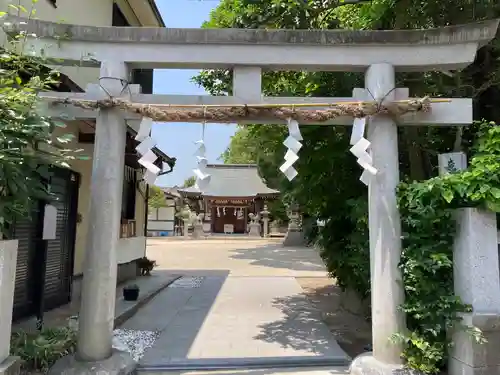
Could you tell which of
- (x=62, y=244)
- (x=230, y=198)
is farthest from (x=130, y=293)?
(x=230, y=198)

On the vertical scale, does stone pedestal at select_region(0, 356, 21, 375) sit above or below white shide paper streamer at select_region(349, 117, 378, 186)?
below

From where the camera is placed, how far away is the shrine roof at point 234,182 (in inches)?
1474

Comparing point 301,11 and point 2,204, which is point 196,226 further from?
point 2,204

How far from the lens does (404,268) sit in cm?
411

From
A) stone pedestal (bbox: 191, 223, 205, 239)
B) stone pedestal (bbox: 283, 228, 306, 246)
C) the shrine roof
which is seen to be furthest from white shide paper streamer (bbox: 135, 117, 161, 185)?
the shrine roof

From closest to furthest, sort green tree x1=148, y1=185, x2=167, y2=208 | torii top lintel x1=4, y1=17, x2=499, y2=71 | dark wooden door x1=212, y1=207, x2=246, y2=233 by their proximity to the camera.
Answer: torii top lintel x1=4, y1=17, x2=499, y2=71 < green tree x1=148, y1=185, x2=167, y2=208 < dark wooden door x1=212, y1=207, x2=246, y2=233

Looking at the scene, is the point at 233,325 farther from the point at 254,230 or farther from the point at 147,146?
the point at 254,230

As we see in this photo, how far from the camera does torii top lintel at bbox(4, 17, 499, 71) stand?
4.27m

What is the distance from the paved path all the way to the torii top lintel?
356 centimetres

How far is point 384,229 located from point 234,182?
117ft

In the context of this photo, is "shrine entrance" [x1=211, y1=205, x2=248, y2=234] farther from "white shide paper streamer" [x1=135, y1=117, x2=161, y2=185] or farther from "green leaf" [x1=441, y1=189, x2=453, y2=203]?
"green leaf" [x1=441, y1=189, x2=453, y2=203]

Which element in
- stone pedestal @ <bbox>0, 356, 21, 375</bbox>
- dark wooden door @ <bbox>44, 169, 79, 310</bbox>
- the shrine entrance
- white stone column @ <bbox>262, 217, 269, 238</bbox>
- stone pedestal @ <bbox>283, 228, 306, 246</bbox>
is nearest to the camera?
stone pedestal @ <bbox>0, 356, 21, 375</bbox>

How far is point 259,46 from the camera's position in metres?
4.39

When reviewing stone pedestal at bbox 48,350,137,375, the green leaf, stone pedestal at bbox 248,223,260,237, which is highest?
the green leaf
